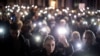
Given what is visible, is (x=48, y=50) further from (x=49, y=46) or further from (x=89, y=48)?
(x=89, y=48)

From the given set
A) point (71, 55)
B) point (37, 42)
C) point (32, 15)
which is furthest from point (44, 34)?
point (32, 15)

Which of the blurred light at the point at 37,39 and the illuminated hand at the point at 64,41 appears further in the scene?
the blurred light at the point at 37,39

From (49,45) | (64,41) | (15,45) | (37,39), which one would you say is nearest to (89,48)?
(64,41)

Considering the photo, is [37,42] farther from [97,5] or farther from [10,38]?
[97,5]

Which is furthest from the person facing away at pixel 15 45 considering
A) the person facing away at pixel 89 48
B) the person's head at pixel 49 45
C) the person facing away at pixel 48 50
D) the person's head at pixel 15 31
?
the person facing away at pixel 89 48

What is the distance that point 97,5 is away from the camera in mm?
40531

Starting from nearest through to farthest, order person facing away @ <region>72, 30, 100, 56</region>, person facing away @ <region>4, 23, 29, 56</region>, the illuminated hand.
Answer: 1. person facing away @ <region>72, 30, 100, 56</region>
2. person facing away @ <region>4, 23, 29, 56</region>
3. the illuminated hand

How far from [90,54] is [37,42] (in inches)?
86.8

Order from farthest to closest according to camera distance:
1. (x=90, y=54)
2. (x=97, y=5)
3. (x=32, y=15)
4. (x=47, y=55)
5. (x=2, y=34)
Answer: (x=97, y=5)
(x=32, y=15)
(x=2, y=34)
(x=90, y=54)
(x=47, y=55)

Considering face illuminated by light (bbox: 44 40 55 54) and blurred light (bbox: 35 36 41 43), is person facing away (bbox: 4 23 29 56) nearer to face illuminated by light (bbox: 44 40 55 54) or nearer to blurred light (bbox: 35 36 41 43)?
face illuminated by light (bbox: 44 40 55 54)

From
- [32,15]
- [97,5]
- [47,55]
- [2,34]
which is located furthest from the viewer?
[97,5]

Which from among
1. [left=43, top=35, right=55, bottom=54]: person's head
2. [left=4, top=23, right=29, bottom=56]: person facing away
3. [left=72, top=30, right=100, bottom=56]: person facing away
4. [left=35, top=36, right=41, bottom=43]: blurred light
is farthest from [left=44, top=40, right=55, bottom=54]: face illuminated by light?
[left=35, top=36, right=41, bottom=43]: blurred light

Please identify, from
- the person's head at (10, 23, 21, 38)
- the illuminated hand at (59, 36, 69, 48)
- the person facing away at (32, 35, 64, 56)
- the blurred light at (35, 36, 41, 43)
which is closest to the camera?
the person facing away at (32, 35, 64, 56)

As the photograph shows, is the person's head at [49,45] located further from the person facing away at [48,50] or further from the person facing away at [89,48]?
the person facing away at [89,48]
